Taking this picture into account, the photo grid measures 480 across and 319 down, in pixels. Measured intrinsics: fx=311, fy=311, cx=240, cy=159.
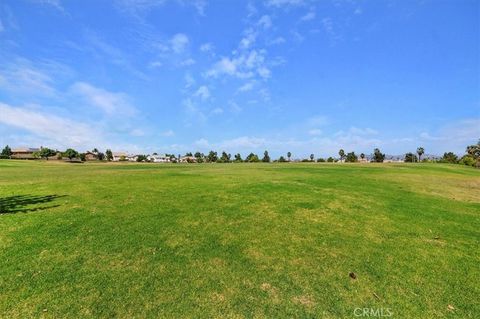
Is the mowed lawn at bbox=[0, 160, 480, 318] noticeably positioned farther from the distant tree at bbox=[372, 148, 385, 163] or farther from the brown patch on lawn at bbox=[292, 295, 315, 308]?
the distant tree at bbox=[372, 148, 385, 163]

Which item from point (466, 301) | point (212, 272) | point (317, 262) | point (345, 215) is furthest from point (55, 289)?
point (345, 215)

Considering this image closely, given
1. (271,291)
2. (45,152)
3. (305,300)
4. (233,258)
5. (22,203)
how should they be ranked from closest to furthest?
1. (305,300)
2. (271,291)
3. (233,258)
4. (22,203)
5. (45,152)

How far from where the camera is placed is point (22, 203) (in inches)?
578

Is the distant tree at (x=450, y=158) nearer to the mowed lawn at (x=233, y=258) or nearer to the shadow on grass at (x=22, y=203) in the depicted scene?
the mowed lawn at (x=233, y=258)

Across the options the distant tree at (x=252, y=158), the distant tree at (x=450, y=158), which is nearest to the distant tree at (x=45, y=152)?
the distant tree at (x=252, y=158)

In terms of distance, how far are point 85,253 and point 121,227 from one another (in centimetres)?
214

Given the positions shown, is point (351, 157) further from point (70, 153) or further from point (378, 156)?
Result: point (70, 153)

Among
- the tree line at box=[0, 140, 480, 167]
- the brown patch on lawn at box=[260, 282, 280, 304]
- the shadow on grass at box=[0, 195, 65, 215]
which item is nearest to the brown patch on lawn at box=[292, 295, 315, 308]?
the brown patch on lawn at box=[260, 282, 280, 304]

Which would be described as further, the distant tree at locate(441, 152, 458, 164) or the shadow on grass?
the distant tree at locate(441, 152, 458, 164)

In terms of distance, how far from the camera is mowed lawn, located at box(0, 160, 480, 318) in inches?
272

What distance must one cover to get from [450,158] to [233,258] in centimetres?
11726

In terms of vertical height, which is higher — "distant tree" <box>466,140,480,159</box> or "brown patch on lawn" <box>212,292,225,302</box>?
"distant tree" <box>466,140,480,159</box>

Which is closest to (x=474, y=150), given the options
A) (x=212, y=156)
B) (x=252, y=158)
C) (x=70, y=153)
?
(x=252, y=158)

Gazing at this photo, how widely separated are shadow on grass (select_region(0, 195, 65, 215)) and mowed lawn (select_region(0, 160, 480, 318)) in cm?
10
